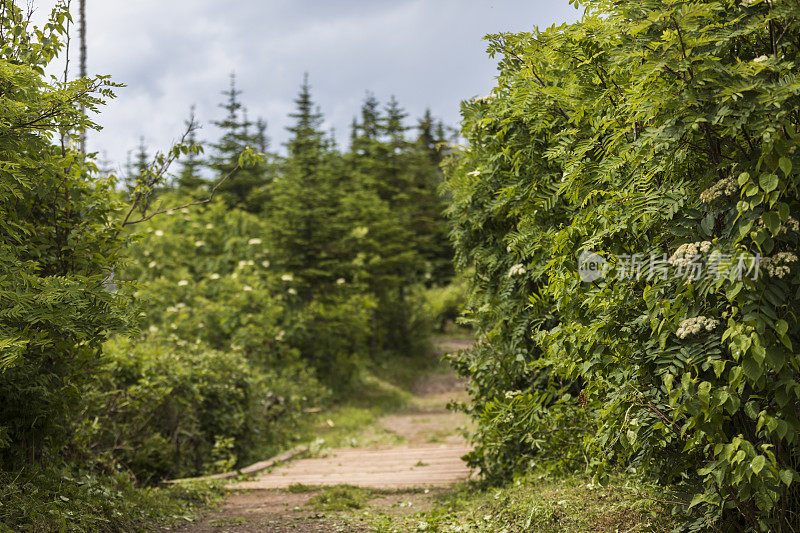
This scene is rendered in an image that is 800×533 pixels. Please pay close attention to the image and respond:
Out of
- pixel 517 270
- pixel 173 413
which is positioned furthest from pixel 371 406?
pixel 517 270

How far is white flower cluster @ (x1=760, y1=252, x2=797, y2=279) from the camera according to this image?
99.9 inches

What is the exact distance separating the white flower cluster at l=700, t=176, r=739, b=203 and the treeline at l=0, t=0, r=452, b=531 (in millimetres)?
3506

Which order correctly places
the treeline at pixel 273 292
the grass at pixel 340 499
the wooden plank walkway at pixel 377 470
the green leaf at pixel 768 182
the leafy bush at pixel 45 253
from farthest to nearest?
the treeline at pixel 273 292 < the wooden plank walkway at pixel 377 470 < the grass at pixel 340 499 < the leafy bush at pixel 45 253 < the green leaf at pixel 768 182

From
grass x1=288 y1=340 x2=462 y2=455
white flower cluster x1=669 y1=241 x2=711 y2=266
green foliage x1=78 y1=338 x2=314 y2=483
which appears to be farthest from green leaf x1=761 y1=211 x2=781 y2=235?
grass x1=288 y1=340 x2=462 y2=455

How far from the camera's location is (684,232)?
2916 mm

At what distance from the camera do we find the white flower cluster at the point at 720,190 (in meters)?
2.73

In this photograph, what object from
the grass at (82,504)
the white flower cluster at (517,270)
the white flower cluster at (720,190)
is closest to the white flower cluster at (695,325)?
the white flower cluster at (720,190)

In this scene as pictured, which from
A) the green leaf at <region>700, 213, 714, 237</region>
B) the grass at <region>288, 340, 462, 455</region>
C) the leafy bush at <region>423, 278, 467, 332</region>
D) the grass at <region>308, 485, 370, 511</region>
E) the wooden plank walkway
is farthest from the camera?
the leafy bush at <region>423, 278, 467, 332</region>

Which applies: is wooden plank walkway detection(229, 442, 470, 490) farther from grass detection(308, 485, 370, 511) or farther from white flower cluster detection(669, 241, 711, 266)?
white flower cluster detection(669, 241, 711, 266)

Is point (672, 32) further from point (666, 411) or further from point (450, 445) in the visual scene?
point (450, 445)

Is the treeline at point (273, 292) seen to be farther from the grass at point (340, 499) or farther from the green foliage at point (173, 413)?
the grass at point (340, 499)

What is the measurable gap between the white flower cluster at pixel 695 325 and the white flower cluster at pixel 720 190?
563 mm

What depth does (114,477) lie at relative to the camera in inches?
218

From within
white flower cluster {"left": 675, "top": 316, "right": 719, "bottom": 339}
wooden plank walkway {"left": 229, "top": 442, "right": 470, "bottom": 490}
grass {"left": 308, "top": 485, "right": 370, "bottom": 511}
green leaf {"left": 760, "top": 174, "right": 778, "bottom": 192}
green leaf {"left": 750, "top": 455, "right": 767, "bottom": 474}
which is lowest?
wooden plank walkway {"left": 229, "top": 442, "right": 470, "bottom": 490}
